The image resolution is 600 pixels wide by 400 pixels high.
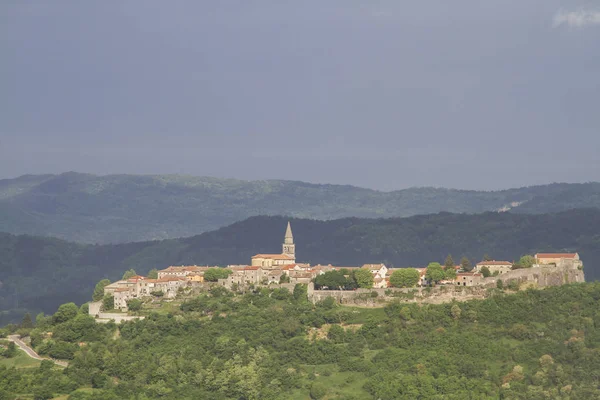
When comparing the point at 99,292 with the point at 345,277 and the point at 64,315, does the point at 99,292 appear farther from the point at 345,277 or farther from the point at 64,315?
the point at 345,277

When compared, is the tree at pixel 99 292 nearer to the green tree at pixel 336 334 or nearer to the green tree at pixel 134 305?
the green tree at pixel 134 305

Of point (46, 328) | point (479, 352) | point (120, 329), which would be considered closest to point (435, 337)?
point (479, 352)

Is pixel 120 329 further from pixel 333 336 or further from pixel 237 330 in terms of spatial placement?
pixel 333 336

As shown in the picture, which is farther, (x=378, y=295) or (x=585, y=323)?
(x=378, y=295)

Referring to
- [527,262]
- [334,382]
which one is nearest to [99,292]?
[334,382]

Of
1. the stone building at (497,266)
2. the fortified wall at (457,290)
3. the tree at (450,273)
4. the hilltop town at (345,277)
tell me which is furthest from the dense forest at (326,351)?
the tree at (450,273)

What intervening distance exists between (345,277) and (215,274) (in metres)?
13.3

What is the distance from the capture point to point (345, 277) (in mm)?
103500

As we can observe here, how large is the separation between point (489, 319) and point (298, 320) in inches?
638

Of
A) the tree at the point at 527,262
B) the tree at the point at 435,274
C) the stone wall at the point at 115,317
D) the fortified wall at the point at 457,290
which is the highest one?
the tree at the point at 527,262

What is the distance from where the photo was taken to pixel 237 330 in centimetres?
9669

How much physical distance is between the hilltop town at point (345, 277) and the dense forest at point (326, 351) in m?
2.36

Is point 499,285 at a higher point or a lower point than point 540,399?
higher

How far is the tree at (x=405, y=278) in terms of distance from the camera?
102 metres
